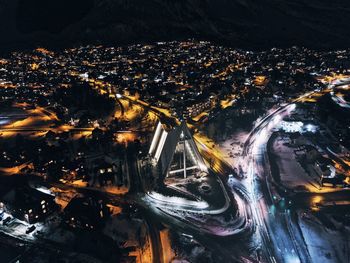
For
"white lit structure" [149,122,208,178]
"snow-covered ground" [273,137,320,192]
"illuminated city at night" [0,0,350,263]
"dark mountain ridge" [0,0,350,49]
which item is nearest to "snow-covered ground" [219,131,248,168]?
"illuminated city at night" [0,0,350,263]

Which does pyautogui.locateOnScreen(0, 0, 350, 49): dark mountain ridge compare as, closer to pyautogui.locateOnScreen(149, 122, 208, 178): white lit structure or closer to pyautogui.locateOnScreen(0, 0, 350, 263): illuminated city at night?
pyautogui.locateOnScreen(0, 0, 350, 263): illuminated city at night

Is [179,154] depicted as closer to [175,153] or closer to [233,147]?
[175,153]

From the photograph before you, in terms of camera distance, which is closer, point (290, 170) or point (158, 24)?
point (290, 170)

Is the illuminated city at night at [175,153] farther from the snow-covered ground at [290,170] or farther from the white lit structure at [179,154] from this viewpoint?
the snow-covered ground at [290,170]

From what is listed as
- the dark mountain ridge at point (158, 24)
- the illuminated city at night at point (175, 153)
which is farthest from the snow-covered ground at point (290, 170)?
the dark mountain ridge at point (158, 24)

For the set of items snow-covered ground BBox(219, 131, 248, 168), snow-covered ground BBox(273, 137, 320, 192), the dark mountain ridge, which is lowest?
snow-covered ground BBox(273, 137, 320, 192)

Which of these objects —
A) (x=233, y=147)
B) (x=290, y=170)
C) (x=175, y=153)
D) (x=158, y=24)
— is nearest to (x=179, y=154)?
(x=175, y=153)

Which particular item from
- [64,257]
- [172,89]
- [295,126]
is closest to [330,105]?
[295,126]

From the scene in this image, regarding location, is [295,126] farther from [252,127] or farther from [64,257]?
[64,257]
